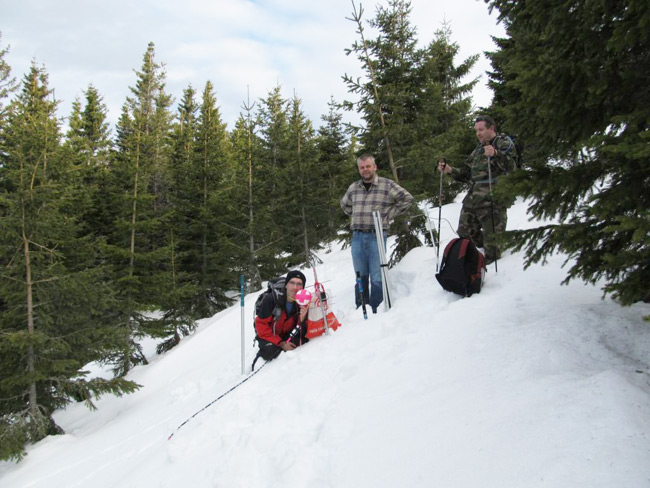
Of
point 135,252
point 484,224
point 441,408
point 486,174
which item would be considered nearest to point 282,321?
point 441,408

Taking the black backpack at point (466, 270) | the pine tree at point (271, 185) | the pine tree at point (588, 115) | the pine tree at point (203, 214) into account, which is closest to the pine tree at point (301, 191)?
the pine tree at point (271, 185)

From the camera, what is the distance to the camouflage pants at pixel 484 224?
18.3 ft

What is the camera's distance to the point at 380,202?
605 cm

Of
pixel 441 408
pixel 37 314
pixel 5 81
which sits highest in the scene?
pixel 5 81

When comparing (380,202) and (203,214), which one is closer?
(380,202)

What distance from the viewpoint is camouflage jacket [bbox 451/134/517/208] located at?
17.4 ft

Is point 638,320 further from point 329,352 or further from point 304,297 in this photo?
point 304,297

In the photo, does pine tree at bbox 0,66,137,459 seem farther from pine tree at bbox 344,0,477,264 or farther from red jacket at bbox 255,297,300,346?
pine tree at bbox 344,0,477,264

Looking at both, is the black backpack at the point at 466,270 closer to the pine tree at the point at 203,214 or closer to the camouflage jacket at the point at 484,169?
the camouflage jacket at the point at 484,169

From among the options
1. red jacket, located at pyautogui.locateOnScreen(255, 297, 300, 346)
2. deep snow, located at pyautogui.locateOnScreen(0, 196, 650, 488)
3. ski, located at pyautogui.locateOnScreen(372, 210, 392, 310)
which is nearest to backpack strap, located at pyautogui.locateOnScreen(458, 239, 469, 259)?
deep snow, located at pyautogui.locateOnScreen(0, 196, 650, 488)

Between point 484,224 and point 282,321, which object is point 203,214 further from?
point 484,224

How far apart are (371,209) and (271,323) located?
246 cm

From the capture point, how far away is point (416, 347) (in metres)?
3.97

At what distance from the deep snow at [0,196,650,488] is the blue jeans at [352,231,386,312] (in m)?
0.65
